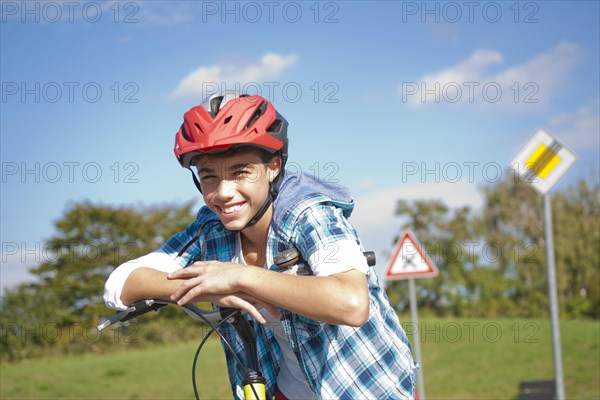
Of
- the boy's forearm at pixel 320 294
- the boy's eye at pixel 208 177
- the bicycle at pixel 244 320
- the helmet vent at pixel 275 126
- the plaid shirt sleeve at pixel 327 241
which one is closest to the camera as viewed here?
the boy's forearm at pixel 320 294

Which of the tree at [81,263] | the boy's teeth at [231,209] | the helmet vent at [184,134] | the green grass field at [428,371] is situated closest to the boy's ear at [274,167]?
the boy's teeth at [231,209]

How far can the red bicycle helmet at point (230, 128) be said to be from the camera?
2.86 metres

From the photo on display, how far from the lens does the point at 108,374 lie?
15.0 meters

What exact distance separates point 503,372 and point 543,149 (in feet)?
34.3

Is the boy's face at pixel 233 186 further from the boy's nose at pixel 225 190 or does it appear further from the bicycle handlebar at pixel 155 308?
the bicycle handlebar at pixel 155 308

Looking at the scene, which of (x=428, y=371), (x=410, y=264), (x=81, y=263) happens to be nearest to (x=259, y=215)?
(x=410, y=264)

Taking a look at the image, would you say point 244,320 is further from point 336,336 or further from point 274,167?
point 274,167

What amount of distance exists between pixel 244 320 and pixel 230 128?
774 millimetres

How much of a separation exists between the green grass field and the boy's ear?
9.04 metres

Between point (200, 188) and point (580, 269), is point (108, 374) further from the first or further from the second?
point (580, 269)

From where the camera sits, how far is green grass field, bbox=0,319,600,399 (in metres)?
13.1

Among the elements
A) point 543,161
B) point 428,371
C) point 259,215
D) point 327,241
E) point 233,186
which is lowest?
point 428,371

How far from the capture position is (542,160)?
877 centimetres

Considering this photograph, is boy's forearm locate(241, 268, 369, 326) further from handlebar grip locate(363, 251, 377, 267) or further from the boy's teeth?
the boy's teeth
